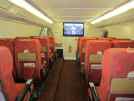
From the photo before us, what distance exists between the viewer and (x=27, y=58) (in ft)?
15.6

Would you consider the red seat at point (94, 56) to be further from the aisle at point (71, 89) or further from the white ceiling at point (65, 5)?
the white ceiling at point (65, 5)

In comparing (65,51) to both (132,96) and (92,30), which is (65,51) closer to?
(92,30)

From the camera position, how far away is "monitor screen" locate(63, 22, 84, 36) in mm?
14008

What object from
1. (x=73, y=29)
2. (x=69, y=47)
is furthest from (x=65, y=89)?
(x=73, y=29)

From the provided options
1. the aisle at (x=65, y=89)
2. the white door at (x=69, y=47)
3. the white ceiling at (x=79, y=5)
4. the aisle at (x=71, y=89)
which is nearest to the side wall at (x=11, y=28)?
the white ceiling at (x=79, y=5)

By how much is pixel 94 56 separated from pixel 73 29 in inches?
379

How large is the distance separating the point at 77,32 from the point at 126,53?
462 inches

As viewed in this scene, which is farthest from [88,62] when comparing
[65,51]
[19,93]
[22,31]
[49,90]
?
[65,51]

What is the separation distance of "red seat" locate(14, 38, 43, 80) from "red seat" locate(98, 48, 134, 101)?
2465mm

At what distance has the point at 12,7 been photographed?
202 inches

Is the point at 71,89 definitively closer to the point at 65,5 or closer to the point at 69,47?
the point at 65,5

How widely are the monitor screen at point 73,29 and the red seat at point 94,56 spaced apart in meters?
9.28

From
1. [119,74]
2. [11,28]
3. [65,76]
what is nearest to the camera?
[119,74]

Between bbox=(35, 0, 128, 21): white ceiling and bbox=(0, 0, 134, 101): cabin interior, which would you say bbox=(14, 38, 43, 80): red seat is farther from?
bbox=(35, 0, 128, 21): white ceiling
